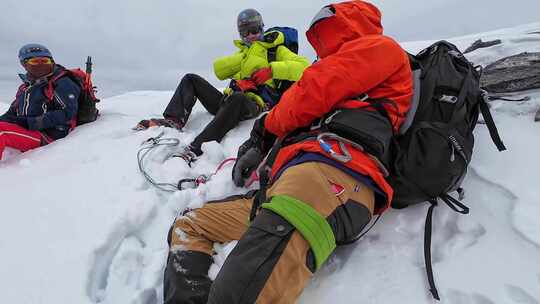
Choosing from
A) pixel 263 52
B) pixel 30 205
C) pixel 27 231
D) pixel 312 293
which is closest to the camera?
pixel 312 293

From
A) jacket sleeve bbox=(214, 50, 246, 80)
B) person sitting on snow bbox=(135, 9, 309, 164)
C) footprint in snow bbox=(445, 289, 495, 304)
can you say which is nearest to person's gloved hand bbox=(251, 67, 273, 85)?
person sitting on snow bbox=(135, 9, 309, 164)

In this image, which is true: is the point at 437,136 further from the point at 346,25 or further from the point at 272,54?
the point at 272,54

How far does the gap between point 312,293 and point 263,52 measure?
11.6 feet

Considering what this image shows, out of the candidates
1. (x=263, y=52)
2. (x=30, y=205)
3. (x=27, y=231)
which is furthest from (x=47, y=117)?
(x=263, y=52)

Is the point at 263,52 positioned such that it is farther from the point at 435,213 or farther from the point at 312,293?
the point at 312,293

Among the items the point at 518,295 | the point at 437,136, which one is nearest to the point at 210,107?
the point at 437,136

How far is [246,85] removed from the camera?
177 inches

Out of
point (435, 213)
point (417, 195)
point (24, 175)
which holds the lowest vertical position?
point (24, 175)

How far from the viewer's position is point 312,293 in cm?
172

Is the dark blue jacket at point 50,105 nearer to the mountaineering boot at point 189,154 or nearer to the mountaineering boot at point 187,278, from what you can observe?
the mountaineering boot at point 189,154

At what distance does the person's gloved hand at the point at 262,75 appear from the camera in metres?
4.43

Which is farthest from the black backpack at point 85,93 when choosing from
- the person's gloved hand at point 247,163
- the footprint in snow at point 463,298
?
Answer: the footprint in snow at point 463,298

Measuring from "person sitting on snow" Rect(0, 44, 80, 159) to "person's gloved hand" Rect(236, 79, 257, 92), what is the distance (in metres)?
2.20

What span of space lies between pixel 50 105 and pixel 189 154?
2.39 meters
